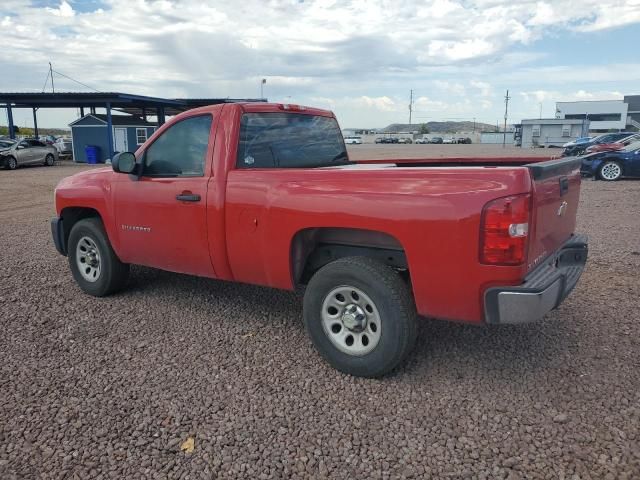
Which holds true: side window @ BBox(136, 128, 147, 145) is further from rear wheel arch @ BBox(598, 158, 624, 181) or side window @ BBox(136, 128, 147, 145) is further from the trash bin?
rear wheel arch @ BBox(598, 158, 624, 181)

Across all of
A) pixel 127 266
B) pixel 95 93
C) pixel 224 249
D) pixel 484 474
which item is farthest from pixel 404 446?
pixel 95 93

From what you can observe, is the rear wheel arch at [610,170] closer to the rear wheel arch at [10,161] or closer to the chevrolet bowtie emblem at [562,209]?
the chevrolet bowtie emblem at [562,209]

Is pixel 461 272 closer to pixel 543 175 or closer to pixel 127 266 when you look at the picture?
pixel 543 175

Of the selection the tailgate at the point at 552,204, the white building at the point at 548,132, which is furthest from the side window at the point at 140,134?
the white building at the point at 548,132

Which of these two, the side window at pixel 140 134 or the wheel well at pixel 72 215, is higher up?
the side window at pixel 140 134

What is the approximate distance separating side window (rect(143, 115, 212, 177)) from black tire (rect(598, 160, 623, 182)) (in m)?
16.2

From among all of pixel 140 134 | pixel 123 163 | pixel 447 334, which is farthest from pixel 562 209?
pixel 140 134

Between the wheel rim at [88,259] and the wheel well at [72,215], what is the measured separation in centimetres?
28

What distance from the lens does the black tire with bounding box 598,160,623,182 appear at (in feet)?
56.1

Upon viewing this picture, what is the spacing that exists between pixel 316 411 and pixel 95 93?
2872cm

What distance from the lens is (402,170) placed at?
3.43 metres

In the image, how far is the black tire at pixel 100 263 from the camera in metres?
5.39

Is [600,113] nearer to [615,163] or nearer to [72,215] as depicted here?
[615,163]

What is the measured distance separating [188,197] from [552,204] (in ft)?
9.01
